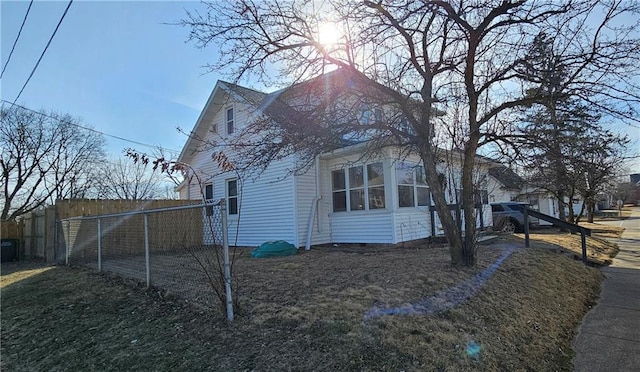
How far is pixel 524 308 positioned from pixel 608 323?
4.05 ft

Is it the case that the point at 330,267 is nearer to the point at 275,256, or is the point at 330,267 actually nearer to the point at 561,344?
the point at 275,256

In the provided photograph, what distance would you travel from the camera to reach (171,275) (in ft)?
21.3

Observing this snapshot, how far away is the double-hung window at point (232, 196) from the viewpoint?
532 inches

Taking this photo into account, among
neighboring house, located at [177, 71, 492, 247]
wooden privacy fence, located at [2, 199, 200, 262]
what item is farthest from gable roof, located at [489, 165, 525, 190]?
wooden privacy fence, located at [2, 199, 200, 262]

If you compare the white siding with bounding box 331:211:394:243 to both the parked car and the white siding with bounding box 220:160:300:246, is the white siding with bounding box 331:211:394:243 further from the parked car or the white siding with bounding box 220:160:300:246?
the parked car

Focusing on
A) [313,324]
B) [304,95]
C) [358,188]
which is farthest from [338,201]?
[313,324]

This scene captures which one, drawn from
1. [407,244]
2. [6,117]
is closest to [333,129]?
[407,244]

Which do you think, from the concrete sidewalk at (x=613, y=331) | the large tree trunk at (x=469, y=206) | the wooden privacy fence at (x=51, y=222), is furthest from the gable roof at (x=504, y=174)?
the wooden privacy fence at (x=51, y=222)

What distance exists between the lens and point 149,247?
6.46 m

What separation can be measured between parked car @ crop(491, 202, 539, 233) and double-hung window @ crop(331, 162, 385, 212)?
8080 mm

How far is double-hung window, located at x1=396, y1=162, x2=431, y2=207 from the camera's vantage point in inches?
432

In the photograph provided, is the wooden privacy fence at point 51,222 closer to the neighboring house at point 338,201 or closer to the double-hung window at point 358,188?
the neighboring house at point 338,201

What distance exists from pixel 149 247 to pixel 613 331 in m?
7.18

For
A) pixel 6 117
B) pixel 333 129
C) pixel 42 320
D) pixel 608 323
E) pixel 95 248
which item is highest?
pixel 6 117
